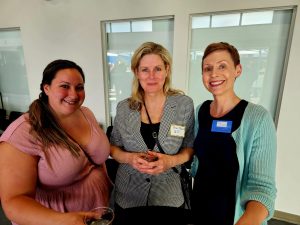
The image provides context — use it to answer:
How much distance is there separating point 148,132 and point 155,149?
135mm

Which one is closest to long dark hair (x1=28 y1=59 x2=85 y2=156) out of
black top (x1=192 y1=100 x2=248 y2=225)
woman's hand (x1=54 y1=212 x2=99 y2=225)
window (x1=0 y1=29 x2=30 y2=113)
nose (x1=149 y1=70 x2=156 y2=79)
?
woman's hand (x1=54 y1=212 x2=99 y2=225)

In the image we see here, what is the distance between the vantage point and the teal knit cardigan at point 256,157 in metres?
0.93

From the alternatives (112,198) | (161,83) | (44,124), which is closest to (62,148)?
(44,124)

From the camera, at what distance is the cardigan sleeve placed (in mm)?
931

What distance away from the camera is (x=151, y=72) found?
1.41 meters

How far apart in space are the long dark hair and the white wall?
1.94 m

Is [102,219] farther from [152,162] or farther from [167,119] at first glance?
[167,119]

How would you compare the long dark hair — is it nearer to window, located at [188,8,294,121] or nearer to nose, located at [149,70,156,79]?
nose, located at [149,70,156,79]

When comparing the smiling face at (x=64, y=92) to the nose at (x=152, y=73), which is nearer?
the smiling face at (x=64, y=92)

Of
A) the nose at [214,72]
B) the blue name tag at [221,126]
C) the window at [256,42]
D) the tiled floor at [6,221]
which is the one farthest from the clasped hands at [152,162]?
the tiled floor at [6,221]

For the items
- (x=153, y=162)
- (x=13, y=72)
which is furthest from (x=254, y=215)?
(x=13, y=72)

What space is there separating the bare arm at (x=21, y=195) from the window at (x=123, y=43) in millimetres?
2481

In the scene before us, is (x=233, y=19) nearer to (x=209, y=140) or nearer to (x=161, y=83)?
(x=161, y=83)

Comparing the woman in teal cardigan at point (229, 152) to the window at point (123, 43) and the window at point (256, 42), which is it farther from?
the window at point (123, 43)
